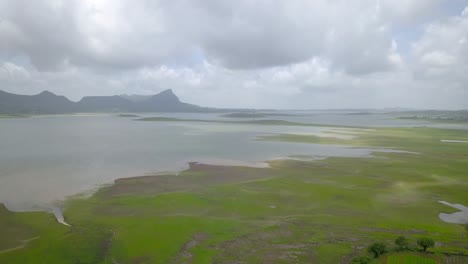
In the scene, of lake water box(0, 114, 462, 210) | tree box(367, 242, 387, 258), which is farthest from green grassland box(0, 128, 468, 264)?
lake water box(0, 114, 462, 210)

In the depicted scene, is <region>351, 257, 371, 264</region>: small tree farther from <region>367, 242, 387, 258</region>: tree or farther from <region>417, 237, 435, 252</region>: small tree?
<region>417, 237, 435, 252</region>: small tree

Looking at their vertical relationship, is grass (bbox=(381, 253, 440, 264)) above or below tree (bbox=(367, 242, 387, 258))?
below

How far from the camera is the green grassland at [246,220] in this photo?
20688mm

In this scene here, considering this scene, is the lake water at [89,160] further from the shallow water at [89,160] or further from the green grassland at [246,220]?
the green grassland at [246,220]

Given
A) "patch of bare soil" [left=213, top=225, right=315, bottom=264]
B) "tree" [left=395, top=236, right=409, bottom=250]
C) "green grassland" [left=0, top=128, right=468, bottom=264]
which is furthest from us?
"tree" [left=395, top=236, right=409, bottom=250]

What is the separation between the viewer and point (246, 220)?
2650 cm

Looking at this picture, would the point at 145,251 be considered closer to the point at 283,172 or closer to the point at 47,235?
the point at 47,235

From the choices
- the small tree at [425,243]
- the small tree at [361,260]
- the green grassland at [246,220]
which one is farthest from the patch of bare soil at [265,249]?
the small tree at [425,243]

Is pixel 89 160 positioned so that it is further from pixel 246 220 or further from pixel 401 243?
pixel 401 243

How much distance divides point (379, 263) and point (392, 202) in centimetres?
1439

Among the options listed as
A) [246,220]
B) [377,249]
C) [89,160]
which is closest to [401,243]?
[377,249]

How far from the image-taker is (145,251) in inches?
832

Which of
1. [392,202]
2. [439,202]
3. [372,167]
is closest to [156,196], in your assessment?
[392,202]

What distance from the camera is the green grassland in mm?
20688
